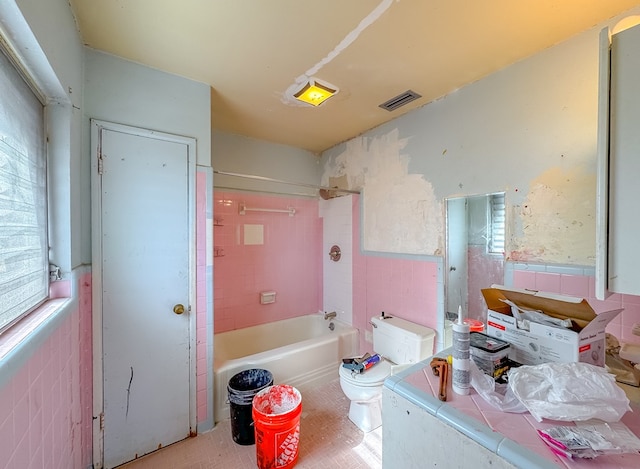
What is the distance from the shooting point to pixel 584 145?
134cm

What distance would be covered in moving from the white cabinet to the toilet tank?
1.39 metres

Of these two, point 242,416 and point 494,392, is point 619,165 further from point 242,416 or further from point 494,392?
point 242,416

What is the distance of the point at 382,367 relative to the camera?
1937mm

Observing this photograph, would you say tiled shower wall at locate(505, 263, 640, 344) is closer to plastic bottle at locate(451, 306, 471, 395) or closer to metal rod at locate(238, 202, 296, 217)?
plastic bottle at locate(451, 306, 471, 395)

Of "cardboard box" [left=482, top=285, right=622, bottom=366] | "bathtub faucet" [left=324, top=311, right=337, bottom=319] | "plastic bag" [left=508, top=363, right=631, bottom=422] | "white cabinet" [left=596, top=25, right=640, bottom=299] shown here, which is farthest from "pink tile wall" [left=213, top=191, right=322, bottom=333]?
"white cabinet" [left=596, top=25, right=640, bottom=299]

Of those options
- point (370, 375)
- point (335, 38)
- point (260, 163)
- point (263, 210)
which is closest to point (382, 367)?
point (370, 375)

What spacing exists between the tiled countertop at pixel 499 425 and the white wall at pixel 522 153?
93 cm

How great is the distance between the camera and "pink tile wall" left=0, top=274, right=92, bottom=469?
2.48 feet

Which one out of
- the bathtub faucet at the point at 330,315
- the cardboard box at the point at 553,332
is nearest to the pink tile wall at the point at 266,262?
the bathtub faucet at the point at 330,315

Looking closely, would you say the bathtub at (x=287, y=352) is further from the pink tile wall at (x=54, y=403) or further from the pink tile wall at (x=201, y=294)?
the pink tile wall at (x=54, y=403)

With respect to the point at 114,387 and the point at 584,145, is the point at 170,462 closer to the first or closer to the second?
the point at 114,387

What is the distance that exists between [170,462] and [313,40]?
8.34 ft

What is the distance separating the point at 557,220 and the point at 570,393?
3.59ft

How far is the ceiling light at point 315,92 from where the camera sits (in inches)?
69.3
